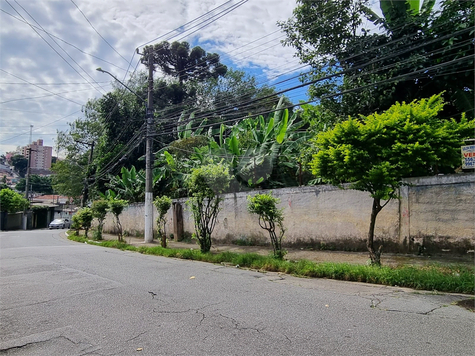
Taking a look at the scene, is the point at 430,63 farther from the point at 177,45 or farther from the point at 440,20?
the point at 177,45

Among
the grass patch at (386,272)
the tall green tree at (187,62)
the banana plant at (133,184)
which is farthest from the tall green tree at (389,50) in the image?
the tall green tree at (187,62)

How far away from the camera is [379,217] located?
10.7m

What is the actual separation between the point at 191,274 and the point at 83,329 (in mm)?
4146

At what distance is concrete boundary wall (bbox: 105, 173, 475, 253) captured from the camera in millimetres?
9406

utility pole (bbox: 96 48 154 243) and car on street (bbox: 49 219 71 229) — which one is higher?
utility pole (bbox: 96 48 154 243)

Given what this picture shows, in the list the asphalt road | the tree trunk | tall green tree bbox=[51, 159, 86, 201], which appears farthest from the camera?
tall green tree bbox=[51, 159, 86, 201]

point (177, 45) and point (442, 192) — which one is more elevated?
point (177, 45)

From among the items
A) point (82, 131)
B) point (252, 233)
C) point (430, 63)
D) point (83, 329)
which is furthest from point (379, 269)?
point (82, 131)

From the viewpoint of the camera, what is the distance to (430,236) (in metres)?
9.79

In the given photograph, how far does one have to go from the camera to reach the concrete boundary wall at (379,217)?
370 inches

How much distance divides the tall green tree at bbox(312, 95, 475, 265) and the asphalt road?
2.40m

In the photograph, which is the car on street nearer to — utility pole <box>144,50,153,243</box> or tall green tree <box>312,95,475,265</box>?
utility pole <box>144,50,153,243</box>

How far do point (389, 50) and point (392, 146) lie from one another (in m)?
7.51

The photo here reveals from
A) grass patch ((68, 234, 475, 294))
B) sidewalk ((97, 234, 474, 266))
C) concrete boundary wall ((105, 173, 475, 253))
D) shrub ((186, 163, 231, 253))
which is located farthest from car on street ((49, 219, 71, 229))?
grass patch ((68, 234, 475, 294))
